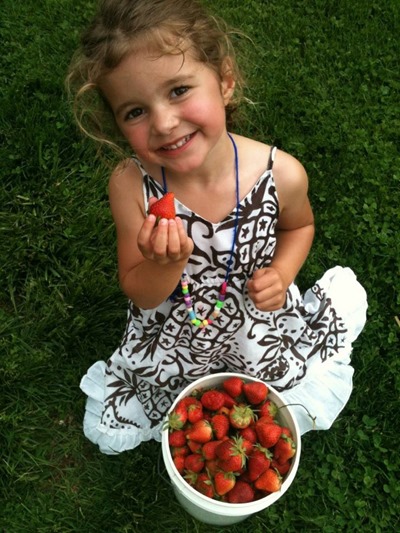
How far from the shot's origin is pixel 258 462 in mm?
1642

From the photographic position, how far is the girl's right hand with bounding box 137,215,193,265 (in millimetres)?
1327

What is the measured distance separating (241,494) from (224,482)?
7 cm

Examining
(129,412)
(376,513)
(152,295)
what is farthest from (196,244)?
(376,513)

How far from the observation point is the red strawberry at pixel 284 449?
5.57 feet

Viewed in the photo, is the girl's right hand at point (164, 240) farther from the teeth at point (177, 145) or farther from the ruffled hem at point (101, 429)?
the ruffled hem at point (101, 429)

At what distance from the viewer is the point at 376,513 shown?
2.12 metres

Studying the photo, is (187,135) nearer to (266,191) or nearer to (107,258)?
(266,191)

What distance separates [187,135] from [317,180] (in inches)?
54.4

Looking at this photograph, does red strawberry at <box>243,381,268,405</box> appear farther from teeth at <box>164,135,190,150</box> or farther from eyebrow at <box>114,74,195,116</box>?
eyebrow at <box>114,74,195,116</box>

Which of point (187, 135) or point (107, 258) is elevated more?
point (187, 135)

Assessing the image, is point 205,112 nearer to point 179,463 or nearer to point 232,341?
point 232,341

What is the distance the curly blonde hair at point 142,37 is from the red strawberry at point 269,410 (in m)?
0.92

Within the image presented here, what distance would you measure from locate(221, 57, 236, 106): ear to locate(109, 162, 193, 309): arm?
33 centimetres

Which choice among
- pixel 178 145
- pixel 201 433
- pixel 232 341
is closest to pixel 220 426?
pixel 201 433
